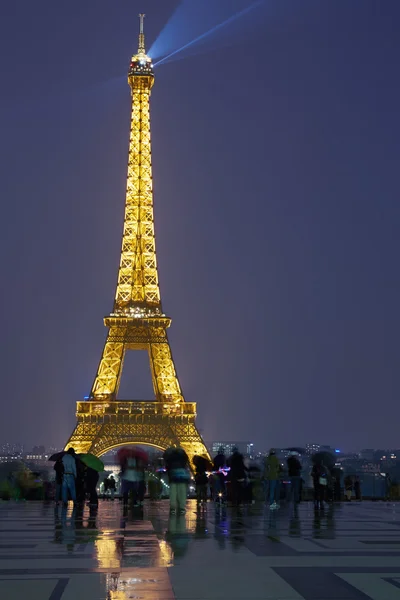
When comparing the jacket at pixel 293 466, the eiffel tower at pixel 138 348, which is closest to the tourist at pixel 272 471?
the jacket at pixel 293 466

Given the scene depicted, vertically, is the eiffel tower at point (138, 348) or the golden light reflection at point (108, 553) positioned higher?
the eiffel tower at point (138, 348)

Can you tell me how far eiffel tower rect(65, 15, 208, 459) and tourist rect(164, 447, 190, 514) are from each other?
2153 inches

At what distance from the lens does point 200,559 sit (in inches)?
523

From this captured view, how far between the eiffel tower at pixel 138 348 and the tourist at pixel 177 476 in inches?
2153

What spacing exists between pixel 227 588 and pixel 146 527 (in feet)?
33.1

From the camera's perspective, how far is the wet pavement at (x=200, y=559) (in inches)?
401

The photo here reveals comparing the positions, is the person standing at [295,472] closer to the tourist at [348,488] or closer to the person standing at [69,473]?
the tourist at [348,488]

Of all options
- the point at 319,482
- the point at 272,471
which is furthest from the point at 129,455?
the point at 319,482

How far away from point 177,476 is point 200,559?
11261 millimetres

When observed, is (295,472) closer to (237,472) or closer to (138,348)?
(237,472)

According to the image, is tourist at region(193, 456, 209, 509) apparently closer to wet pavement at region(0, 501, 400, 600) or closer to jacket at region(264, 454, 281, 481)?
jacket at region(264, 454, 281, 481)

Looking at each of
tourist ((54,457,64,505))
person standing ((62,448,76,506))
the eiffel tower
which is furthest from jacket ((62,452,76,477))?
the eiffel tower

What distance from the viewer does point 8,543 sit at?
632 inches

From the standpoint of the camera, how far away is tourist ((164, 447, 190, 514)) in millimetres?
24594
